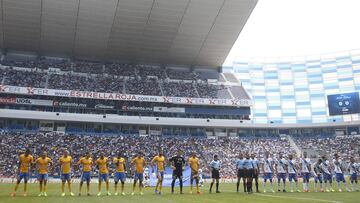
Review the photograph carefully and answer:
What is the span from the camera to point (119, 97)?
53562mm

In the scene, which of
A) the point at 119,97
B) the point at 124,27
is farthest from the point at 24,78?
the point at 124,27

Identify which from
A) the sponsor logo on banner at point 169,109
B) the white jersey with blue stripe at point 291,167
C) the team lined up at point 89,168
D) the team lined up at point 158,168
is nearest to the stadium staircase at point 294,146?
the sponsor logo on banner at point 169,109

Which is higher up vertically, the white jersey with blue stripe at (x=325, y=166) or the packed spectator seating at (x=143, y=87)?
the packed spectator seating at (x=143, y=87)

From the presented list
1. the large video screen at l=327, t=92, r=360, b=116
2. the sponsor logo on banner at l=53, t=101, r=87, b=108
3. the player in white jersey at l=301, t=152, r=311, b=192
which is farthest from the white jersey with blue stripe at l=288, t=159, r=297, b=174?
the large video screen at l=327, t=92, r=360, b=116

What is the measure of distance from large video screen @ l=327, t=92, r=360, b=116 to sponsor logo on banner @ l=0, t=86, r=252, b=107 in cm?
1372

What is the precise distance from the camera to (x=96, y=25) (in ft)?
164

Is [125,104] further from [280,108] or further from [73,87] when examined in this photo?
[280,108]

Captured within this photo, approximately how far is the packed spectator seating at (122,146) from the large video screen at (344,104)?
10304 millimetres

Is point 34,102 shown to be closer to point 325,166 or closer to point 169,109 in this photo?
point 169,109

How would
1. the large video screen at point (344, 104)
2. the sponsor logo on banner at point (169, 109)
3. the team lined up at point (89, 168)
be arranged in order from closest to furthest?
the team lined up at point (89, 168) → the large video screen at point (344, 104) → the sponsor logo on banner at point (169, 109)

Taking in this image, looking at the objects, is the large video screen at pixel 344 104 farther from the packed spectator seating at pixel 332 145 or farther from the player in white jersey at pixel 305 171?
the player in white jersey at pixel 305 171

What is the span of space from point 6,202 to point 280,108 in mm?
80080

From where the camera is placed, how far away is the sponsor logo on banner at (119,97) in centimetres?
5006

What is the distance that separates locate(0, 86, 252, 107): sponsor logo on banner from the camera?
50062 millimetres
